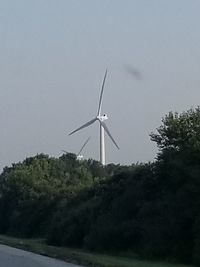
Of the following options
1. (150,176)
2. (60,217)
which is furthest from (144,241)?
(60,217)

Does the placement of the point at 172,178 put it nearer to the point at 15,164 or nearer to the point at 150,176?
the point at 150,176

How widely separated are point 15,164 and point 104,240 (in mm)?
61879

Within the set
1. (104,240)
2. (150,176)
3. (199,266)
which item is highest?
(150,176)

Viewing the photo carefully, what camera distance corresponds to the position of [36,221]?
265ft

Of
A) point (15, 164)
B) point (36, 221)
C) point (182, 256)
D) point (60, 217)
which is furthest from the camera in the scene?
point (15, 164)

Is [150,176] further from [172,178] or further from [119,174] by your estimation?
[119,174]

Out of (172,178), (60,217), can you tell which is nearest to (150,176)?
(172,178)

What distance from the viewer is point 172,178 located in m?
47.2

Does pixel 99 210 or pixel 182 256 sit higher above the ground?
pixel 99 210

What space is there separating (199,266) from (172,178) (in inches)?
357

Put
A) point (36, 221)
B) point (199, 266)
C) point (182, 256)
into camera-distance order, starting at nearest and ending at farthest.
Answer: point (199, 266) → point (182, 256) → point (36, 221)

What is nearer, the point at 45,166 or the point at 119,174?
the point at 119,174

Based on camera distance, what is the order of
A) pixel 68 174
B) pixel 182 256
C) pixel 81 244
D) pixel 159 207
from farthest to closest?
pixel 68 174 < pixel 81 244 < pixel 159 207 < pixel 182 256

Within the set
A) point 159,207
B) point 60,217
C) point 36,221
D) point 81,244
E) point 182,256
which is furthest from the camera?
point 36,221
